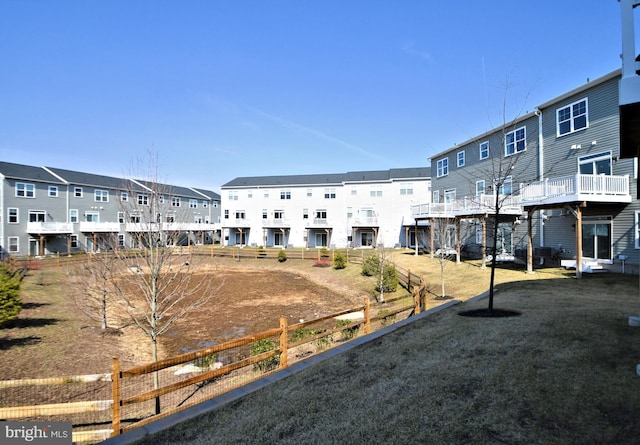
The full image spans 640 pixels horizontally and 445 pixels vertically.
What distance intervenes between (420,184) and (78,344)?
1523 inches

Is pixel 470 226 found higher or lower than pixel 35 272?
higher

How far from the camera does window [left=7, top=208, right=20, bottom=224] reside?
3481cm

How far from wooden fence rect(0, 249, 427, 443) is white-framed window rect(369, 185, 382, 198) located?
1283 inches

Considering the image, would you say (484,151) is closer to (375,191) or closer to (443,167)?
(443,167)

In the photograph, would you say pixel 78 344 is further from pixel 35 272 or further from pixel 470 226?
pixel 470 226

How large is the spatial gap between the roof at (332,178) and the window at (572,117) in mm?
22721

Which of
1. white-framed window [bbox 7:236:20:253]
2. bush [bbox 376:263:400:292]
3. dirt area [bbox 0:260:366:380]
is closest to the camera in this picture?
dirt area [bbox 0:260:366:380]

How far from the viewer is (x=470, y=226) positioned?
29.0 metres

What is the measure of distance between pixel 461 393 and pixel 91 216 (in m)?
48.7

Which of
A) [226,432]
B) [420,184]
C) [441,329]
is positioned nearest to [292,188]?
[420,184]

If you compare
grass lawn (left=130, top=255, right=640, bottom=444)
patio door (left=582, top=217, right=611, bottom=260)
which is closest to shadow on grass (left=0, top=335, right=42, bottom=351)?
grass lawn (left=130, top=255, right=640, bottom=444)

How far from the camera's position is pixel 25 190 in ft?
120

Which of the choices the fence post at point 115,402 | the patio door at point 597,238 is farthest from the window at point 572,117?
the fence post at point 115,402

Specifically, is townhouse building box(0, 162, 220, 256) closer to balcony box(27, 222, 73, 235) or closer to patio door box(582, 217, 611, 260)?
A: balcony box(27, 222, 73, 235)
